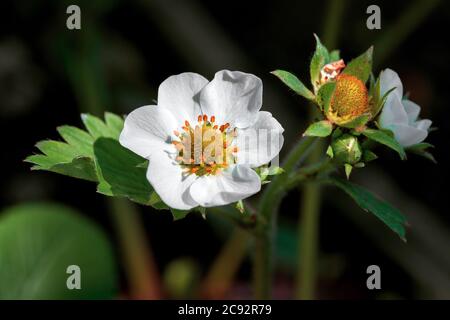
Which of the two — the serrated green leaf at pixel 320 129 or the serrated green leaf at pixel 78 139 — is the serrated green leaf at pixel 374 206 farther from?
the serrated green leaf at pixel 78 139

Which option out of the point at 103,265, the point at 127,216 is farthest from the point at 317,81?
the point at 127,216

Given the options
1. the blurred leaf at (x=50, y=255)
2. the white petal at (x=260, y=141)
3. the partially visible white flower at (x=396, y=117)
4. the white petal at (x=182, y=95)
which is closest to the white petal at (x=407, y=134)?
the partially visible white flower at (x=396, y=117)

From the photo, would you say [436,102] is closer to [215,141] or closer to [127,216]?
[127,216]

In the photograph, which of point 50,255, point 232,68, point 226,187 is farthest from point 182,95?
point 232,68

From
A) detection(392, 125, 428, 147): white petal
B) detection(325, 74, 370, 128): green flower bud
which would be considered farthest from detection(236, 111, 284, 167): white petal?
detection(392, 125, 428, 147): white petal

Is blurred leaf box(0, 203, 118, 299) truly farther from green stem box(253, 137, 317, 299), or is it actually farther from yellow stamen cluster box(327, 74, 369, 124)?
yellow stamen cluster box(327, 74, 369, 124)

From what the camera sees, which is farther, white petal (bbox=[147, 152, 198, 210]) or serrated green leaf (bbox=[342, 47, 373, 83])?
serrated green leaf (bbox=[342, 47, 373, 83])

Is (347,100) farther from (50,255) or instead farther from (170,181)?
(50,255)
